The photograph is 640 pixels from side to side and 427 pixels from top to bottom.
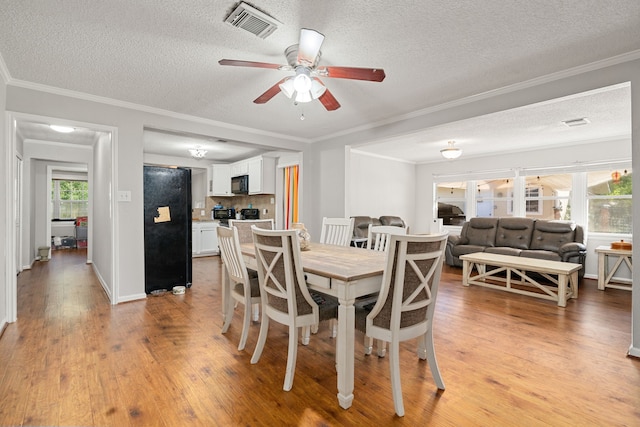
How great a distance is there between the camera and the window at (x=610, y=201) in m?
5.17

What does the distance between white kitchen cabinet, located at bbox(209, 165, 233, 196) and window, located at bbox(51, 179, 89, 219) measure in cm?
Answer: 412

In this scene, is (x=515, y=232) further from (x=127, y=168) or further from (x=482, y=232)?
(x=127, y=168)

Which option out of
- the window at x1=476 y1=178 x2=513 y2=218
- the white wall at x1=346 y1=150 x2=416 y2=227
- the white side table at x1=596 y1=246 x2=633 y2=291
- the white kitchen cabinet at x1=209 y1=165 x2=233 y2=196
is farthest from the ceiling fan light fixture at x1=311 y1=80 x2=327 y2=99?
the window at x1=476 y1=178 x2=513 y2=218

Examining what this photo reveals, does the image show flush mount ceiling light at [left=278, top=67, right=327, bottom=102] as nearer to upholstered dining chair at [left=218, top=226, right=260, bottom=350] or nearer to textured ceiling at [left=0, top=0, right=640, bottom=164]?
textured ceiling at [left=0, top=0, right=640, bottom=164]

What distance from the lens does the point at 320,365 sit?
89.1 inches

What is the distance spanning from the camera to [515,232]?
572 cm

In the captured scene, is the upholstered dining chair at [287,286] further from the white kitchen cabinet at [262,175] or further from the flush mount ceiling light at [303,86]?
the white kitchen cabinet at [262,175]

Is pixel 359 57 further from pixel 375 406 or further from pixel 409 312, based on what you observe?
pixel 375 406

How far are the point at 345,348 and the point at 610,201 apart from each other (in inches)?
237

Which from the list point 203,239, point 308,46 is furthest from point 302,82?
point 203,239

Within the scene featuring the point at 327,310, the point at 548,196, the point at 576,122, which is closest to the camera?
the point at 327,310

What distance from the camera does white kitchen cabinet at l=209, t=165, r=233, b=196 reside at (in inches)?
297

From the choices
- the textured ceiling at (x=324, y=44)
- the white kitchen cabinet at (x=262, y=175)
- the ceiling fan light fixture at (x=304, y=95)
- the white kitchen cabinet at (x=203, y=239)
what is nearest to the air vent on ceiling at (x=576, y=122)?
the textured ceiling at (x=324, y=44)

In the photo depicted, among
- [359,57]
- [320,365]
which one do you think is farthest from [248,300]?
[359,57]
